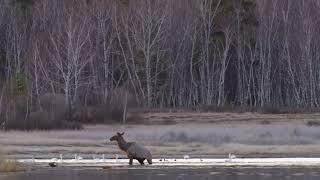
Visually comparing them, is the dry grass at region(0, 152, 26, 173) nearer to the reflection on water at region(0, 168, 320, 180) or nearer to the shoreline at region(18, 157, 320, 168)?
the reflection on water at region(0, 168, 320, 180)

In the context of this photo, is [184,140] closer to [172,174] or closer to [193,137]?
[193,137]

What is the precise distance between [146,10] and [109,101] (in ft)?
36.2

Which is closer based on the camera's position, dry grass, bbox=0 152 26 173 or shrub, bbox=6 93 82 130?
dry grass, bbox=0 152 26 173

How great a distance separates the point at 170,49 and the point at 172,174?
43727 mm

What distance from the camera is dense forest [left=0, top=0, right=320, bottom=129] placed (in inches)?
2717

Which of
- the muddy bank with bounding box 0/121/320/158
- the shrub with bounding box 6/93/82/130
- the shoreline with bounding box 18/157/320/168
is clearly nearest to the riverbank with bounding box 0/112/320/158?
the muddy bank with bounding box 0/121/320/158

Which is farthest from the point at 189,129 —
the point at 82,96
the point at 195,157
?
the point at 82,96

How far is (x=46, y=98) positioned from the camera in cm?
6034

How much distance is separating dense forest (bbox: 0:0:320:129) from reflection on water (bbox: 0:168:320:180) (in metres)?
35.0

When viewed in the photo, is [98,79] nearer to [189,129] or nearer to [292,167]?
[189,129]

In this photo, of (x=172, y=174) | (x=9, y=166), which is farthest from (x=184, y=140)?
(x=172, y=174)

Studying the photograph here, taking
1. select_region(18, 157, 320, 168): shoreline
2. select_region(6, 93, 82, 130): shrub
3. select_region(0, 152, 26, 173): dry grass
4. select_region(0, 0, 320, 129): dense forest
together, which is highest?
select_region(0, 0, 320, 129): dense forest

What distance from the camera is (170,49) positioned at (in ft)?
236

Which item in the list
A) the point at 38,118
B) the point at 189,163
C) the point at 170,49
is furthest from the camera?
the point at 170,49
